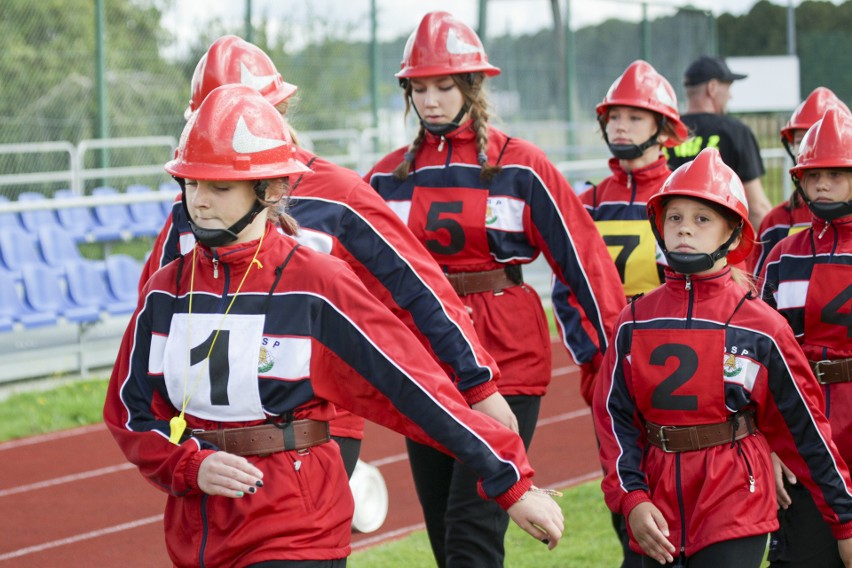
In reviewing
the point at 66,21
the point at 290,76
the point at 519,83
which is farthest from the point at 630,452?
the point at 519,83

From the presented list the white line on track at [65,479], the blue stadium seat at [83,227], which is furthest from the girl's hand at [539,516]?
the blue stadium seat at [83,227]

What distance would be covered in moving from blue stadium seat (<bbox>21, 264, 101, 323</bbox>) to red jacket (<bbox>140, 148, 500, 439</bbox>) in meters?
6.93

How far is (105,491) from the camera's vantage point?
27.9 ft

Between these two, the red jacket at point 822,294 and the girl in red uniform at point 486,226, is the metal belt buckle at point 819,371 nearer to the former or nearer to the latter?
the red jacket at point 822,294

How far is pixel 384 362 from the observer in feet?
11.4

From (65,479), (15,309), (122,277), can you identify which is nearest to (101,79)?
(122,277)

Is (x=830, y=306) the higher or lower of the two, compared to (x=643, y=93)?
lower

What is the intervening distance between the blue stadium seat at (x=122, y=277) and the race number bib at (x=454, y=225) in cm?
694

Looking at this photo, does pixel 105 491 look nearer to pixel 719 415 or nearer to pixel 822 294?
pixel 822 294

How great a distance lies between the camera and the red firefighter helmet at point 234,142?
3416mm

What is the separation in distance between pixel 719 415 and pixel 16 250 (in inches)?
350

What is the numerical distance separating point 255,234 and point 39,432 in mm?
6932

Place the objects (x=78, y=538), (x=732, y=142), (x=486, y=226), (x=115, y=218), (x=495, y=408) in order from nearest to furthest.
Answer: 1. (x=495, y=408)
2. (x=486, y=226)
3. (x=78, y=538)
4. (x=732, y=142)
5. (x=115, y=218)

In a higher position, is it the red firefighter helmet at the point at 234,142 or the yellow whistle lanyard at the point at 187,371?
the red firefighter helmet at the point at 234,142
